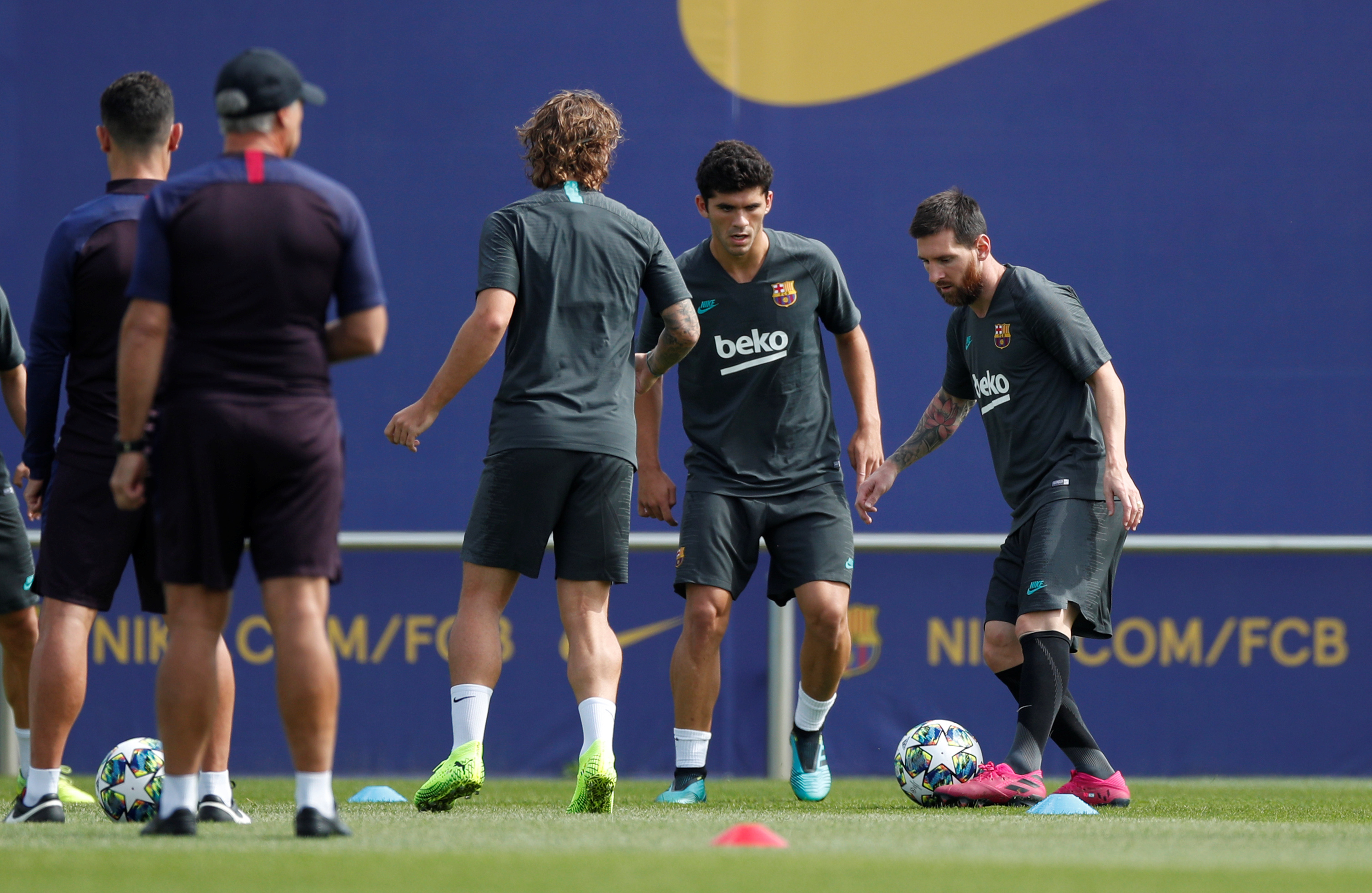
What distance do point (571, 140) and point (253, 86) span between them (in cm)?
134

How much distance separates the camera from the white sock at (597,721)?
4117 millimetres

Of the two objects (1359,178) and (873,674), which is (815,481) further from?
(1359,178)

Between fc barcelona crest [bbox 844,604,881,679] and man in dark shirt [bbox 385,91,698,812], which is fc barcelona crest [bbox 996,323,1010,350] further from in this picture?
fc barcelona crest [bbox 844,604,881,679]

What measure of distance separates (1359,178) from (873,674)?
128 inches

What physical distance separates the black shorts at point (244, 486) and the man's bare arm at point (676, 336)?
1.45 m

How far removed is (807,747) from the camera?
16.5ft

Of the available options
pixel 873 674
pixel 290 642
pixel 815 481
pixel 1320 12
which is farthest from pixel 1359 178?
pixel 290 642

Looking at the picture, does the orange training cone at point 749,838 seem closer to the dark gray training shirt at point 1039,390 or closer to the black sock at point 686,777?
the black sock at point 686,777

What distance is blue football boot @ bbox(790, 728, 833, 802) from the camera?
5.01 m

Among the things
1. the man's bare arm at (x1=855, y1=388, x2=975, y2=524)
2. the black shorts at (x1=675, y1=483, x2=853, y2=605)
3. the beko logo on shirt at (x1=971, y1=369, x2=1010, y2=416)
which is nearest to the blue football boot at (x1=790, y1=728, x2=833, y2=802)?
the black shorts at (x1=675, y1=483, x2=853, y2=605)

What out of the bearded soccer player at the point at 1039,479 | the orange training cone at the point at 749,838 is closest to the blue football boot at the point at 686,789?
the bearded soccer player at the point at 1039,479

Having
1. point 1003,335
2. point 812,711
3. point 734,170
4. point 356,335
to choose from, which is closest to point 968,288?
point 1003,335

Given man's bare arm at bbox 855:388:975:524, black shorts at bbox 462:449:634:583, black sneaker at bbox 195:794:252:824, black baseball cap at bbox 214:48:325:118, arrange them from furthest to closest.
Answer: man's bare arm at bbox 855:388:975:524 < black shorts at bbox 462:449:634:583 < black sneaker at bbox 195:794:252:824 < black baseball cap at bbox 214:48:325:118

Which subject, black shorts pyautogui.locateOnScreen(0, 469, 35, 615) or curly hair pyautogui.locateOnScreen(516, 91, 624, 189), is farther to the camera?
black shorts pyautogui.locateOnScreen(0, 469, 35, 615)
